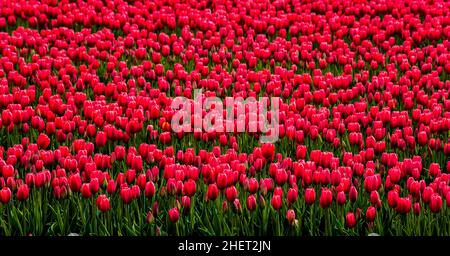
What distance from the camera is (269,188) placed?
5008 millimetres

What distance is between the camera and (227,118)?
255 inches

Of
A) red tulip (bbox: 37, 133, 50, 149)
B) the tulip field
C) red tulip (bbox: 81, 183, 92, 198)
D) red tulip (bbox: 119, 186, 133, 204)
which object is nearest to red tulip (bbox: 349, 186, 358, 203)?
the tulip field

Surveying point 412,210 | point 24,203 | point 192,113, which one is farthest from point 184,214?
point 192,113

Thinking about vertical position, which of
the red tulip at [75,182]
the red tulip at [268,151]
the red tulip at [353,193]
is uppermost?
the red tulip at [268,151]

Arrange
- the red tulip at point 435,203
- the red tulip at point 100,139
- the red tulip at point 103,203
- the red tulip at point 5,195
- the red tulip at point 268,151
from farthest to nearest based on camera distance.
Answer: the red tulip at point 100,139, the red tulip at point 268,151, the red tulip at point 5,195, the red tulip at point 103,203, the red tulip at point 435,203

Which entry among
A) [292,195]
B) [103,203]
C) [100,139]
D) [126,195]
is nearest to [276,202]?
[292,195]

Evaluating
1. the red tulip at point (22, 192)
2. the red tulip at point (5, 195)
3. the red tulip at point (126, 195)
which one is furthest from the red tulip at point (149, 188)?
the red tulip at point (5, 195)

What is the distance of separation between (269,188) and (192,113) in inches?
69.0

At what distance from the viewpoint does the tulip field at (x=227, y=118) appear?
4859mm

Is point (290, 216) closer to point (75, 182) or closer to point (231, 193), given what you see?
point (231, 193)

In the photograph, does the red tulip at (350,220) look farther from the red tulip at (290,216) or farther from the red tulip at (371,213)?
the red tulip at (290,216)

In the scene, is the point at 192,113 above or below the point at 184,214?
above
